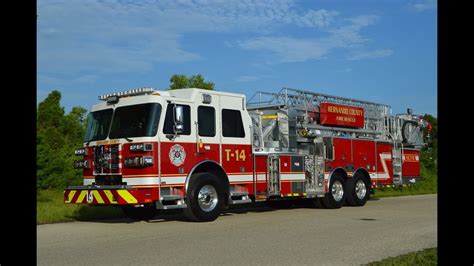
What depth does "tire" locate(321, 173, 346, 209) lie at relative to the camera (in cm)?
1659

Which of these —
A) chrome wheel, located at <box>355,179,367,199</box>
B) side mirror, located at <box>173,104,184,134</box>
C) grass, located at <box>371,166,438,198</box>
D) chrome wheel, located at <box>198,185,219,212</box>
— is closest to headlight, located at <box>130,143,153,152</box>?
side mirror, located at <box>173,104,184,134</box>

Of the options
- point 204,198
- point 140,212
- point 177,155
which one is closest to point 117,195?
point 177,155

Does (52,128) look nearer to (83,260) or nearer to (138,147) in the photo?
(138,147)

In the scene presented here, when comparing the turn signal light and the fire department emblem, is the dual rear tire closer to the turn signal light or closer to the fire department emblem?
the fire department emblem

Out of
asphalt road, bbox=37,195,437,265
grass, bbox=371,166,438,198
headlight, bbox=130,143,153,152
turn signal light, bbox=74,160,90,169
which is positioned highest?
headlight, bbox=130,143,153,152

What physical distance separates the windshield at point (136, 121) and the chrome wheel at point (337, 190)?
6.93 meters

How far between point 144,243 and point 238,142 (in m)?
5.00

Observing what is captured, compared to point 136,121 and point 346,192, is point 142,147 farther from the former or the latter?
point 346,192

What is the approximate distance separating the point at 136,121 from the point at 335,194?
716 cm

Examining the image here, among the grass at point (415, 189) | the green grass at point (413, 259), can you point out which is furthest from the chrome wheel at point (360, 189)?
the green grass at point (413, 259)

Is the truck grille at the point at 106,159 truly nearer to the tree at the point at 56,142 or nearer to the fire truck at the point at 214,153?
the fire truck at the point at 214,153
